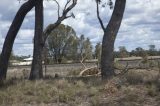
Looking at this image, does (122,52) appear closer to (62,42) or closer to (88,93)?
(62,42)

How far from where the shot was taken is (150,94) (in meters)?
16.4

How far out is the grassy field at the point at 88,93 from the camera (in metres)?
16.1

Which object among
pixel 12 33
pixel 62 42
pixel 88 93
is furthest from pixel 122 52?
pixel 88 93

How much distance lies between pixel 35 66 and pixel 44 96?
6.26 metres

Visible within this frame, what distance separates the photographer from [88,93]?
17.2 m

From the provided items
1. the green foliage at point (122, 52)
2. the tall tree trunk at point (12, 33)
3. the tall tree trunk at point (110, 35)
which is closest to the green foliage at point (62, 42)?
the green foliage at point (122, 52)

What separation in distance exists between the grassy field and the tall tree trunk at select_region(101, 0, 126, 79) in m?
1.43

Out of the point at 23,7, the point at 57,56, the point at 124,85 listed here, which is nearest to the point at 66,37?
the point at 57,56

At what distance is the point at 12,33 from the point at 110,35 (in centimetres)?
658

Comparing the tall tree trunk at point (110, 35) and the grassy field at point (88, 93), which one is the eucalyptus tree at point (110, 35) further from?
the grassy field at point (88, 93)

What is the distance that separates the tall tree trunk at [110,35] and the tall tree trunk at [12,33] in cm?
523

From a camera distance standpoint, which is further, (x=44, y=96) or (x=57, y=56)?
(x=57, y=56)

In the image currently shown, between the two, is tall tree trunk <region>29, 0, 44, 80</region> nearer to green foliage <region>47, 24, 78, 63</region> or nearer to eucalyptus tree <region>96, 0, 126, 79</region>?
eucalyptus tree <region>96, 0, 126, 79</region>

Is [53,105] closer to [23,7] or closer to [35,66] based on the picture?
[35,66]
